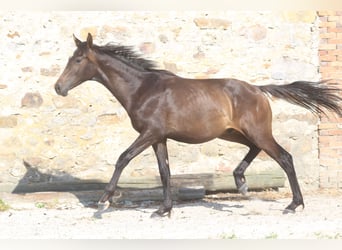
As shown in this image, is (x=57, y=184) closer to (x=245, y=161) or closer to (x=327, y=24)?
(x=245, y=161)

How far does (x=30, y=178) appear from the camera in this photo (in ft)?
29.9

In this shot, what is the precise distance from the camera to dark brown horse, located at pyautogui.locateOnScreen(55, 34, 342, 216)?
749 centimetres

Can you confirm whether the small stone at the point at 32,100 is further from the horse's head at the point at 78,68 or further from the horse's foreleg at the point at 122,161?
the horse's foreleg at the point at 122,161

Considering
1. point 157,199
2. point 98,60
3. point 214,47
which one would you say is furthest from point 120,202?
point 214,47

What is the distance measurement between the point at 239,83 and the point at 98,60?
1667 millimetres

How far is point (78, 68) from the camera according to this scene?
755 centimetres

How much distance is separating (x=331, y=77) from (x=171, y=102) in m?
2.98

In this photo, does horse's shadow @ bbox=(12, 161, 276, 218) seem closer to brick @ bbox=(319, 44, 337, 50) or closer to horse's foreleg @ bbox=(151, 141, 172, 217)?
horse's foreleg @ bbox=(151, 141, 172, 217)

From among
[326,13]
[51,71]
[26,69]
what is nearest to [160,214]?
[51,71]

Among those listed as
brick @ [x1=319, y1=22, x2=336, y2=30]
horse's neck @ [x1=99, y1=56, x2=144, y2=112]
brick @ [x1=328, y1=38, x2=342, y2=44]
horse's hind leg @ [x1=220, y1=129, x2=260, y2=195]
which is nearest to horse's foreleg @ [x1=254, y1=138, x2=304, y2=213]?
horse's hind leg @ [x1=220, y1=129, x2=260, y2=195]

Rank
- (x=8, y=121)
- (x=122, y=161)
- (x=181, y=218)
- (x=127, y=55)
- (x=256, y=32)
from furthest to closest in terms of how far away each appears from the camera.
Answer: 1. (x=256, y=32)
2. (x=8, y=121)
3. (x=127, y=55)
4. (x=181, y=218)
5. (x=122, y=161)

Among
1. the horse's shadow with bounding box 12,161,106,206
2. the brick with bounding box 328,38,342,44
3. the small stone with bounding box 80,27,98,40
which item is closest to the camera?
the horse's shadow with bounding box 12,161,106,206

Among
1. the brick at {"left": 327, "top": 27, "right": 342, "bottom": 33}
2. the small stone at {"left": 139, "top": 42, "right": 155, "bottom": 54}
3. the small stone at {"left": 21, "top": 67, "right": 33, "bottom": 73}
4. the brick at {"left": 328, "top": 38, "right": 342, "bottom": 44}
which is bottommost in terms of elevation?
the small stone at {"left": 21, "top": 67, "right": 33, "bottom": 73}

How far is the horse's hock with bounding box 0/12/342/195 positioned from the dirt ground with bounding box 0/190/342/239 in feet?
1.20
